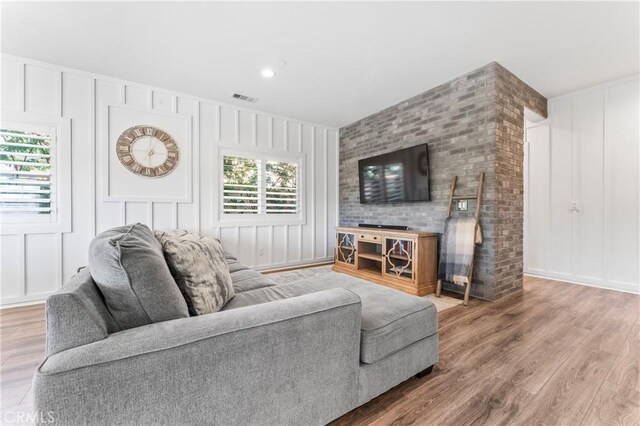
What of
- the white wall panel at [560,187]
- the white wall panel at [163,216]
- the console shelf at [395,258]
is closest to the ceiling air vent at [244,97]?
the white wall panel at [163,216]

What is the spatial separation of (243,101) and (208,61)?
985 mm

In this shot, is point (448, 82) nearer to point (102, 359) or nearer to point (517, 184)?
Answer: point (517, 184)

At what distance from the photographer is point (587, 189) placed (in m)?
3.35

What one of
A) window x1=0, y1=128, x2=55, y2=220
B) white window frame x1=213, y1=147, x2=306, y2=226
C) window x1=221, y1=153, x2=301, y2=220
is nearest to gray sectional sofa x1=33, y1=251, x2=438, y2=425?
window x1=0, y1=128, x2=55, y2=220

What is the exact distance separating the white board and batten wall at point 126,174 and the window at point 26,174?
0.67 feet

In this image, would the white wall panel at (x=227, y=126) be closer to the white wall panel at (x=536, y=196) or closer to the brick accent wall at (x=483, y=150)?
the brick accent wall at (x=483, y=150)

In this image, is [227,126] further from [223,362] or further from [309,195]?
[223,362]

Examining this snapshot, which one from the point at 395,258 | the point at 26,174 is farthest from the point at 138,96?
the point at 395,258

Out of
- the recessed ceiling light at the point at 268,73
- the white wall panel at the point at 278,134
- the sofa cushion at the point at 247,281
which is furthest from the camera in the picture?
the white wall panel at the point at 278,134

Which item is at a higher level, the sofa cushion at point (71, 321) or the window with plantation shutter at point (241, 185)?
the window with plantation shutter at point (241, 185)

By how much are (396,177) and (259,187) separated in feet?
7.22

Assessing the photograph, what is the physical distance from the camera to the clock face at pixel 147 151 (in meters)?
3.17

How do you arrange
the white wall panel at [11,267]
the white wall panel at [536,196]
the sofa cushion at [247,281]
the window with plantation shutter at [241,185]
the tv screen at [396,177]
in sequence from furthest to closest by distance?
the window with plantation shutter at [241,185]
the white wall panel at [536,196]
the tv screen at [396,177]
the white wall panel at [11,267]
the sofa cushion at [247,281]

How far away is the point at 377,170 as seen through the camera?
4160 mm
